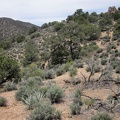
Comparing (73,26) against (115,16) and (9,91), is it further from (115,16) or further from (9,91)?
(115,16)

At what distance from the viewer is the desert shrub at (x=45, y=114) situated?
10267 mm

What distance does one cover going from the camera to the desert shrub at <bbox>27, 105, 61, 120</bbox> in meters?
10.3

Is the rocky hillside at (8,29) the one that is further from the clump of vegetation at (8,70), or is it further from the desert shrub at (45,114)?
the desert shrub at (45,114)

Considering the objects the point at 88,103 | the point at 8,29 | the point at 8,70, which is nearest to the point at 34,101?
the point at 88,103

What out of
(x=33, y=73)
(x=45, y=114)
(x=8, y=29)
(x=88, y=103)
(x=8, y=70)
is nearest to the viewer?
(x=45, y=114)

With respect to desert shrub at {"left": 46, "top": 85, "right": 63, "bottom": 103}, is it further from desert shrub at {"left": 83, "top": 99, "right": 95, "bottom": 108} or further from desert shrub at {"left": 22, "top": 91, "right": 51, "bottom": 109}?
desert shrub at {"left": 83, "top": 99, "right": 95, "bottom": 108}

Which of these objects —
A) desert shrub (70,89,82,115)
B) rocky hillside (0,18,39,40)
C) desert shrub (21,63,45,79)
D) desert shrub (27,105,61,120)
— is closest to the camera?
desert shrub (27,105,61,120)

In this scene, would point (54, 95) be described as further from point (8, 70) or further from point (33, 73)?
point (33, 73)

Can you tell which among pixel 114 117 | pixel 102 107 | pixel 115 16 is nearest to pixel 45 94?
pixel 102 107

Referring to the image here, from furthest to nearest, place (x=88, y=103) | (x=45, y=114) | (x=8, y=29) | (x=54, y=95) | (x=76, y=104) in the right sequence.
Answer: (x=8, y=29) → (x=54, y=95) → (x=88, y=103) → (x=76, y=104) → (x=45, y=114)

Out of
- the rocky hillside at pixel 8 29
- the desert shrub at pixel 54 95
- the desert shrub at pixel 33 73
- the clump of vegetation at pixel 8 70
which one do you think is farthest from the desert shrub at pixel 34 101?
the rocky hillside at pixel 8 29

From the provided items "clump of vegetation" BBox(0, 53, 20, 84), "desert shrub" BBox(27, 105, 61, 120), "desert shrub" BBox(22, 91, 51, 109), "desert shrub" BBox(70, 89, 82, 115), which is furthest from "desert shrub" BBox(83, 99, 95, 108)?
"clump of vegetation" BBox(0, 53, 20, 84)

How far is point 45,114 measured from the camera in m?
10.4

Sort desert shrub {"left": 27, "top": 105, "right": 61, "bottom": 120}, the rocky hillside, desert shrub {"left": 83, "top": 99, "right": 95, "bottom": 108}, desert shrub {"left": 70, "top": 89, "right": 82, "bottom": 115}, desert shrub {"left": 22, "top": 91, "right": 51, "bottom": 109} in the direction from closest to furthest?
desert shrub {"left": 27, "top": 105, "right": 61, "bottom": 120} < desert shrub {"left": 70, "top": 89, "right": 82, "bottom": 115} < desert shrub {"left": 83, "top": 99, "right": 95, "bottom": 108} < desert shrub {"left": 22, "top": 91, "right": 51, "bottom": 109} < the rocky hillside
